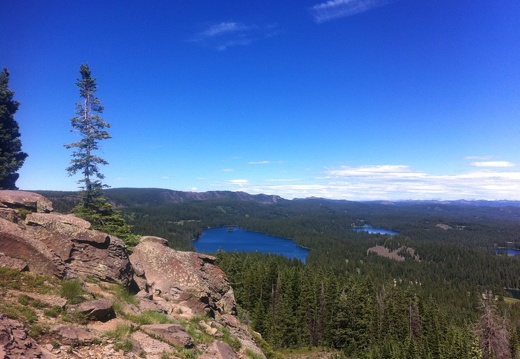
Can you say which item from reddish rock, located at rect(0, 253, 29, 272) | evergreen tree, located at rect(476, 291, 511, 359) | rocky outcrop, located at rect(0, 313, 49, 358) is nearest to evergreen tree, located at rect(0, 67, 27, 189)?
reddish rock, located at rect(0, 253, 29, 272)

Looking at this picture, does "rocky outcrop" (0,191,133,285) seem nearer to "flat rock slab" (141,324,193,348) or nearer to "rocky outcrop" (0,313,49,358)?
"flat rock slab" (141,324,193,348)

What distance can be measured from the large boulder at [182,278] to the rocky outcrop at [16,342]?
38.2ft

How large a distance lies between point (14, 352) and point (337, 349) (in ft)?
243

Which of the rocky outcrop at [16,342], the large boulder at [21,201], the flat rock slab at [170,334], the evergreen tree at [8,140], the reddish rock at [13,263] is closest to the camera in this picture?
the rocky outcrop at [16,342]

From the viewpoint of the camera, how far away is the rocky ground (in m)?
11.0

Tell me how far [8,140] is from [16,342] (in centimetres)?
3813

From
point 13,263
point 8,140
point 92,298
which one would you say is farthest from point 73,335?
point 8,140

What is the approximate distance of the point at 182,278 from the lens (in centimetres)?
2375

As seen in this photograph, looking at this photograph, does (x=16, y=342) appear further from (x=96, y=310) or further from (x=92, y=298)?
(x=92, y=298)

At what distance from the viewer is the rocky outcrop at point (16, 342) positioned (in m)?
8.70

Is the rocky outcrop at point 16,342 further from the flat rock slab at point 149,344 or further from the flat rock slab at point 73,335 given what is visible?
the flat rock slab at point 149,344

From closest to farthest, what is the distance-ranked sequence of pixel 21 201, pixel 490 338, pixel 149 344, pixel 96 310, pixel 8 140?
pixel 149 344 → pixel 96 310 → pixel 21 201 → pixel 8 140 → pixel 490 338

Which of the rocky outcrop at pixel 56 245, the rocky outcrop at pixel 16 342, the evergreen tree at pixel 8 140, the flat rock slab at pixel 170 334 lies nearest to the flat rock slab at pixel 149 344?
the flat rock slab at pixel 170 334

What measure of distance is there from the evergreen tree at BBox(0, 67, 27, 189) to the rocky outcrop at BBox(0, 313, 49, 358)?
1315 inches
